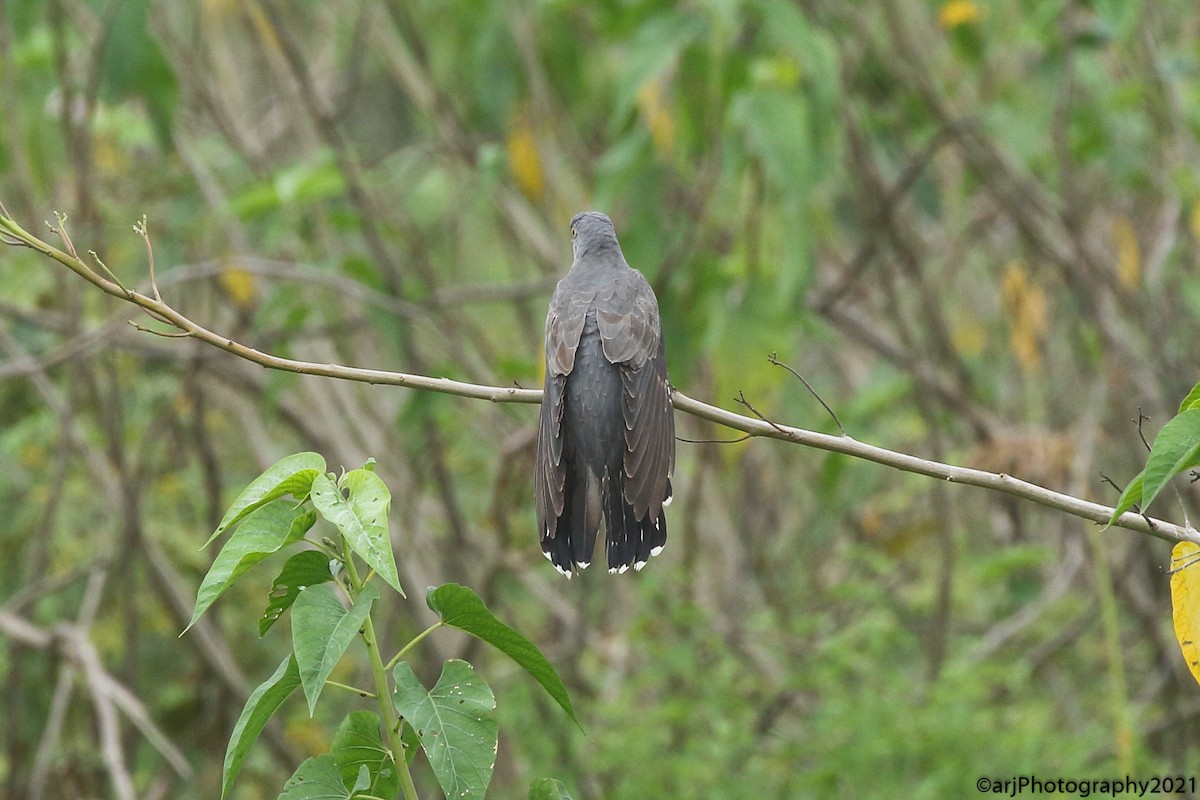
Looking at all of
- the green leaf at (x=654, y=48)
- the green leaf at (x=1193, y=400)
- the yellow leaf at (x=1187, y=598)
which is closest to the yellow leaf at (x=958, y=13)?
the green leaf at (x=654, y=48)

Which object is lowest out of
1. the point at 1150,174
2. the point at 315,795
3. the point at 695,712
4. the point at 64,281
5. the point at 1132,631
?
the point at 315,795

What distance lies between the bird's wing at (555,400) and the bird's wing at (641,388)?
0.09 metres

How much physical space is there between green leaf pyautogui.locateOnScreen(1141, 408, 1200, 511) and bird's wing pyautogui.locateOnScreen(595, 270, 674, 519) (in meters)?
1.74

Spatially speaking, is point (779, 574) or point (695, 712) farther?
point (779, 574)

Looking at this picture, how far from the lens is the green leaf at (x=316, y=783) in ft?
7.03

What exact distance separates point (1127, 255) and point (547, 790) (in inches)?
244

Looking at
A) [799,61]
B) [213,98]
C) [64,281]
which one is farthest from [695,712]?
[213,98]

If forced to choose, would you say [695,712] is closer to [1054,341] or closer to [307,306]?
[307,306]

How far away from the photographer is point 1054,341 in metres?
9.31

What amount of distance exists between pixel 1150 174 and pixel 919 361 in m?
1.73

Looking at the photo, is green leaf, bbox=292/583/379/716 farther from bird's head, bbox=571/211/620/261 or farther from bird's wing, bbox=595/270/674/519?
bird's head, bbox=571/211/620/261

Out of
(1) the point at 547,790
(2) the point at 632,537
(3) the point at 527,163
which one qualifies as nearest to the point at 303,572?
(1) the point at 547,790

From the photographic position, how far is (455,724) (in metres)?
2.19

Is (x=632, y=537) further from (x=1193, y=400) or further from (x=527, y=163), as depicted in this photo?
(x=527, y=163)
